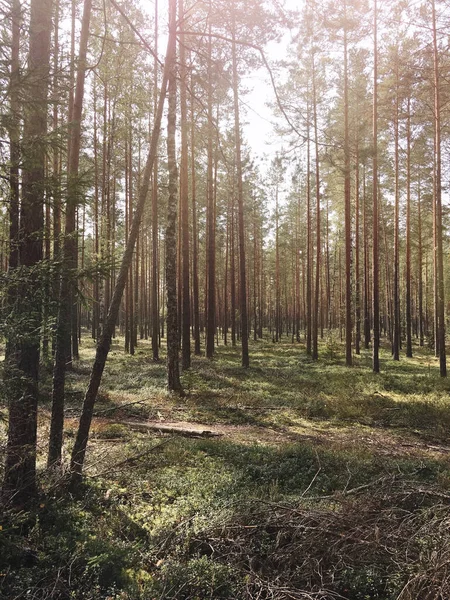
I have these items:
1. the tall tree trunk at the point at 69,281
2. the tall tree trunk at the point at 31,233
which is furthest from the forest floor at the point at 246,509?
the tall tree trunk at the point at 69,281

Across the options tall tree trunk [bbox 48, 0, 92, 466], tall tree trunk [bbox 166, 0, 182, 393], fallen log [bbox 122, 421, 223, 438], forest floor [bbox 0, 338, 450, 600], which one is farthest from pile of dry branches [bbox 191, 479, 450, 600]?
tall tree trunk [bbox 166, 0, 182, 393]

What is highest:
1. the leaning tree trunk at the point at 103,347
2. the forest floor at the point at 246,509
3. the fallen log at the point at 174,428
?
the leaning tree trunk at the point at 103,347

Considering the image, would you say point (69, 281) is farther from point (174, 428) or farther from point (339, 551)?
point (174, 428)

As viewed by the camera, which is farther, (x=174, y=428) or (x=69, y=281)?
(x=174, y=428)

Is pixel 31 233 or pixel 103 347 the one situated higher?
pixel 31 233

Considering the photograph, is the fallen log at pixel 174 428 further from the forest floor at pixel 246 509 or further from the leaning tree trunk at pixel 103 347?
the leaning tree trunk at pixel 103 347

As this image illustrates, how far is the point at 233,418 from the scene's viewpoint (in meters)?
10.0

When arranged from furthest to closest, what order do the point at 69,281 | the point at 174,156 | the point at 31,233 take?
the point at 174,156, the point at 31,233, the point at 69,281

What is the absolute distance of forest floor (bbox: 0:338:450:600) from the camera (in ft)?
11.2

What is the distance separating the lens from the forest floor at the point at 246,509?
342 cm

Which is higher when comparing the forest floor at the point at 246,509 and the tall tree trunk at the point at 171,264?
the tall tree trunk at the point at 171,264

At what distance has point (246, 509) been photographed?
452 cm

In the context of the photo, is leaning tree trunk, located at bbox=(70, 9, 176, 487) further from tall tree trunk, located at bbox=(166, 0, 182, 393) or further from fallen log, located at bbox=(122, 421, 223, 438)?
tall tree trunk, located at bbox=(166, 0, 182, 393)

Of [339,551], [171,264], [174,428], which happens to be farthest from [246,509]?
[171,264]
